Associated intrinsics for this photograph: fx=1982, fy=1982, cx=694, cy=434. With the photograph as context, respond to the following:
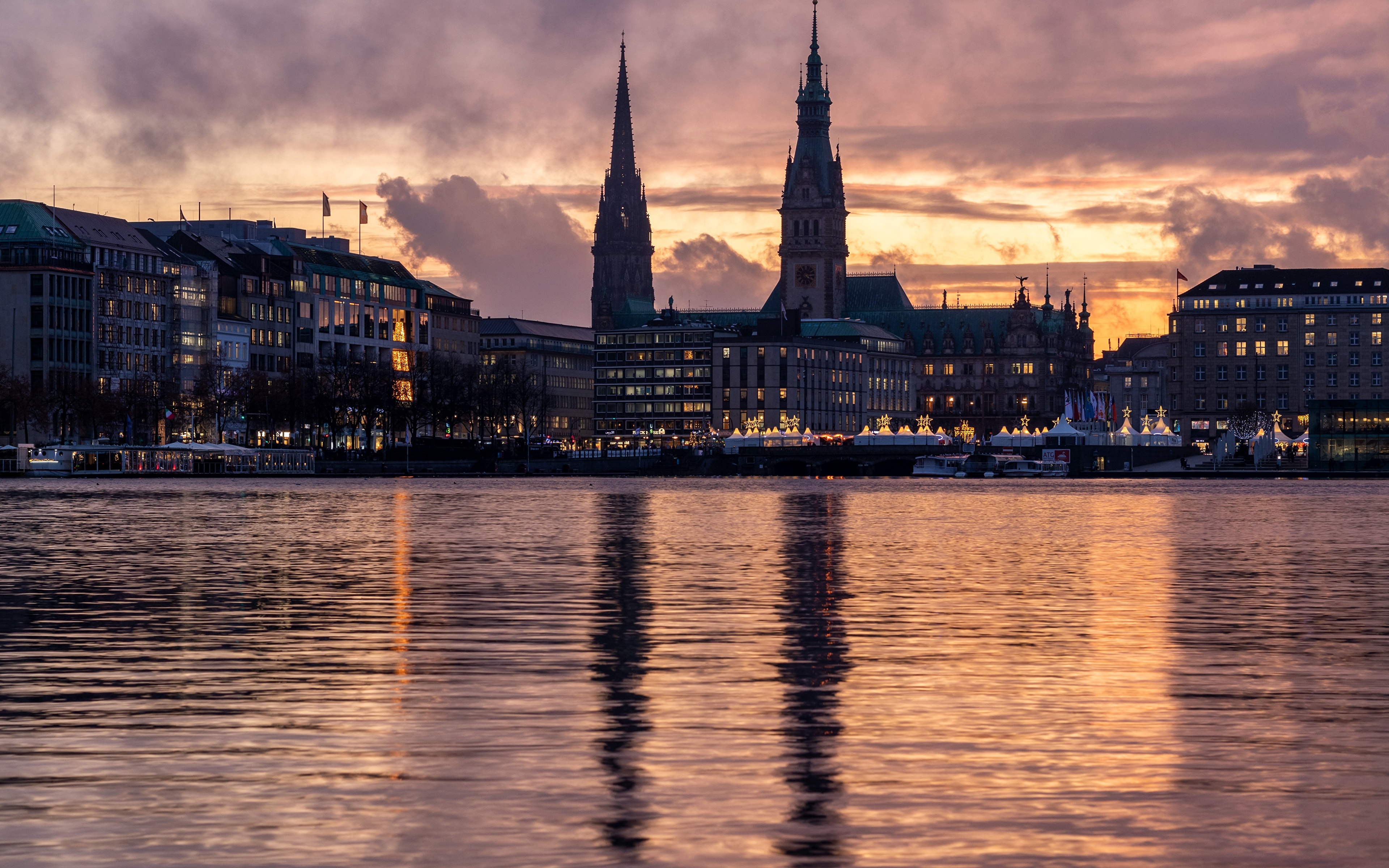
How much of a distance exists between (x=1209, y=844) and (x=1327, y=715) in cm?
843

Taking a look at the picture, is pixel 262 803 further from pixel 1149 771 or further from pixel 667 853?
pixel 1149 771

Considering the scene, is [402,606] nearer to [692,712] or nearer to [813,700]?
[813,700]

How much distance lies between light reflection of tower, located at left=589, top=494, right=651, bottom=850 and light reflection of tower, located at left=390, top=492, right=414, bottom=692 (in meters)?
2.80

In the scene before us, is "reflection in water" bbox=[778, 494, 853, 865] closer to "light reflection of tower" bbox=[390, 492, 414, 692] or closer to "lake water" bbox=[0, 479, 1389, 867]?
"lake water" bbox=[0, 479, 1389, 867]

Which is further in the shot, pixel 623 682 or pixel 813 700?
pixel 623 682

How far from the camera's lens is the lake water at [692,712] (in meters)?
16.6

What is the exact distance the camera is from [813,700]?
25375 millimetres

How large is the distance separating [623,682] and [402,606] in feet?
47.8

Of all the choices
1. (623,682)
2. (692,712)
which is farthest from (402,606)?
(692,712)

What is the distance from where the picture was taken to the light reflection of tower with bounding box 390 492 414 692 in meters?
29.0

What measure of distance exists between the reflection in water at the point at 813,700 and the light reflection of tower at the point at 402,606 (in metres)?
5.40

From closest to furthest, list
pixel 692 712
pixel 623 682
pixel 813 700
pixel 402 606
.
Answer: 1. pixel 692 712
2. pixel 813 700
3. pixel 623 682
4. pixel 402 606

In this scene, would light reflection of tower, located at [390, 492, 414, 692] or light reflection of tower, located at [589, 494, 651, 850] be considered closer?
light reflection of tower, located at [589, 494, 651, 850]

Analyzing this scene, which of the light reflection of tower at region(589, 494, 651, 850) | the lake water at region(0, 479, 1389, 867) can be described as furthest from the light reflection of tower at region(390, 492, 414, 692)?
the light reflection of tower at region(589, 494, 651, 850)
